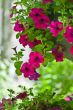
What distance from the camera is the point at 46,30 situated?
1.91m

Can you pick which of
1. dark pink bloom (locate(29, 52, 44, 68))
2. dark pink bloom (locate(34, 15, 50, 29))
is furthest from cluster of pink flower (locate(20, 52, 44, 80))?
dark pink bloom (locate(34, 15, 50, 29))

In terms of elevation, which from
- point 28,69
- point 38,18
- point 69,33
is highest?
point 38,18

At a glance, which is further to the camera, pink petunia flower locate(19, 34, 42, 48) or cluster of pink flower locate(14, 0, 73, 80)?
pink petunia flower locate(19, 34, 42, 48)

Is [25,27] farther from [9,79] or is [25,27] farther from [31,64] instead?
[9,79]

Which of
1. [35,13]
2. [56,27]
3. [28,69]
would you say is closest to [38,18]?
[35,13]

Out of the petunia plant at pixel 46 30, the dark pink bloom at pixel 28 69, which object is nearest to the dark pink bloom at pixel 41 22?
the petunia plant at pixel 46 30

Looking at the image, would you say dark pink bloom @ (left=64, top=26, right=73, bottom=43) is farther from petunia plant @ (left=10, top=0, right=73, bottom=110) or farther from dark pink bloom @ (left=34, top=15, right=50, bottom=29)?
dark pink bloom @ (left=34, top=15, right=50, bottom=29)

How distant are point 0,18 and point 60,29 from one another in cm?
256

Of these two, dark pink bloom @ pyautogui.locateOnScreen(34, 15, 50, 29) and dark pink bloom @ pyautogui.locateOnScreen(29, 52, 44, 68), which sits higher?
dark pink bloom @ pyautogui.locateOnScreen(34, 15, 50, 29)

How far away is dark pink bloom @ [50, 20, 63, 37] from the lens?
1.78m

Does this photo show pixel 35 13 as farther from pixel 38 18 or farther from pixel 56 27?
pixel 56 27

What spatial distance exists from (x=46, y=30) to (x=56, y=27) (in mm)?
148

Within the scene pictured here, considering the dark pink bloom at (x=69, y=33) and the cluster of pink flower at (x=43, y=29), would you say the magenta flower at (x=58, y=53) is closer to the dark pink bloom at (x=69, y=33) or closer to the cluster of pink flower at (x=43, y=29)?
the cluster of pink flower at (x=43, y=29)

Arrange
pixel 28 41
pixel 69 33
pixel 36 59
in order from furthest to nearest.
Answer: pixel 28 41, pixel 36 59, pixel 69 33
